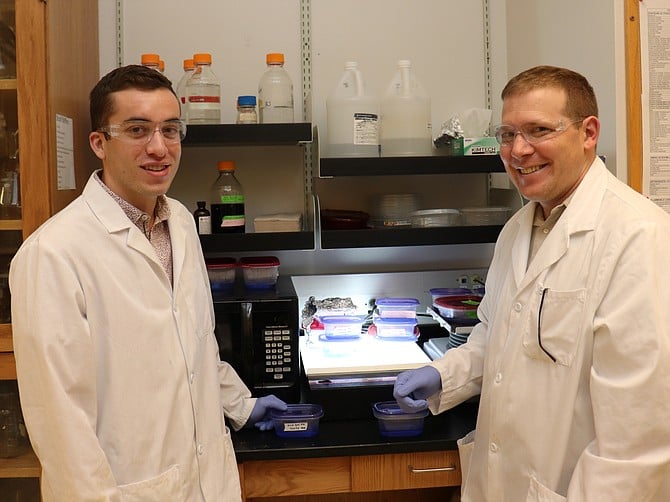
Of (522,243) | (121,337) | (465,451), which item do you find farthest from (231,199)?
(465,451)

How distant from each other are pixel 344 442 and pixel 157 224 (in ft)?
2.53

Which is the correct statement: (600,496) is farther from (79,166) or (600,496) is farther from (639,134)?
(79,166)

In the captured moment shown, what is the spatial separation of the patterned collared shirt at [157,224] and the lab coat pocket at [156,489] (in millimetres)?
441

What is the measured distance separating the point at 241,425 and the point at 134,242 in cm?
66

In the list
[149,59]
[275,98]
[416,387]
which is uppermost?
[149,59]

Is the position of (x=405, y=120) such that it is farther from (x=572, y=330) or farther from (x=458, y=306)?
(x=572, y=330)

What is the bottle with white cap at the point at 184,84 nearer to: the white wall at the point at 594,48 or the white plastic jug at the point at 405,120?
the white plastic jug at the point at 405,120

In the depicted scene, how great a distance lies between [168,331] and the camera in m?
1.38

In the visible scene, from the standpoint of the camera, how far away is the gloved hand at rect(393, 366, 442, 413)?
1.65 m

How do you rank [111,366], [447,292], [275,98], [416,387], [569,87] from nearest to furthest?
[111,366]
[569,87]
[416,387]
[275,98]
[447,292]

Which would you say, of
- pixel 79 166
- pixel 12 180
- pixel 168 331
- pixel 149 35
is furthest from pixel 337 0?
pixel 168 331

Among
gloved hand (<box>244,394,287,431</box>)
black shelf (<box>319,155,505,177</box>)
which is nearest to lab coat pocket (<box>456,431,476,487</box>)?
gloved hand (<box>244,394,287,431</box>)

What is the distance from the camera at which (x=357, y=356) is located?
194cm

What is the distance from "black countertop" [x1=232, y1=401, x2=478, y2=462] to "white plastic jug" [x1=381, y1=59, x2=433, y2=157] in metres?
0.88
